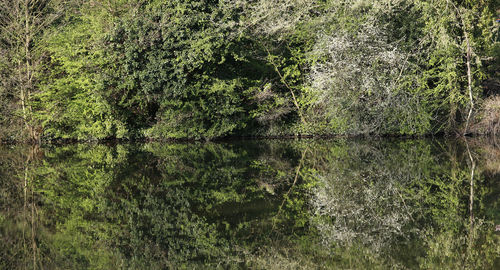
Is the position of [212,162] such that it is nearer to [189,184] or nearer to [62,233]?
[189,184]

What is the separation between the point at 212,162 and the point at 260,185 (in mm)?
4218

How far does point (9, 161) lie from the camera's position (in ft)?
45.8

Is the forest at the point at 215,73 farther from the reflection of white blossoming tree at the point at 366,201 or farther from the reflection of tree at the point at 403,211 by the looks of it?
the reflection of tree at the point at 403,211

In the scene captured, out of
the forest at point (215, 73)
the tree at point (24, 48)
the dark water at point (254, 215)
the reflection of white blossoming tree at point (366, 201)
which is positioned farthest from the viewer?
the tree at point (24, 48)

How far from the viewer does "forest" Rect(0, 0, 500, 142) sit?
18.0 m

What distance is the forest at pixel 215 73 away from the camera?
710 inches

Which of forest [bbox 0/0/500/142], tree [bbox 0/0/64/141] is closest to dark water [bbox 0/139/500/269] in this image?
forest [bbox 0/0/500/142]

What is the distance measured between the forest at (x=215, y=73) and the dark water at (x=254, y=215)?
21.3 ft

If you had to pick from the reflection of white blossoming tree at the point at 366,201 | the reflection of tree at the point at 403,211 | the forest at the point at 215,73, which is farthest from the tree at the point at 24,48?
the reflection of tree at the point at 403,211

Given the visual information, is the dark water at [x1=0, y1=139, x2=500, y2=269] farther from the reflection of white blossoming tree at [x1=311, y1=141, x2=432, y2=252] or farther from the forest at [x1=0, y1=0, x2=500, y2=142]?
the forest at [x1=0, y1=0, x2=500, y2=142]

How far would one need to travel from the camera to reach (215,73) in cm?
2144

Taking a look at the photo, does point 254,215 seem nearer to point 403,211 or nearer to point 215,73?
point 403,211

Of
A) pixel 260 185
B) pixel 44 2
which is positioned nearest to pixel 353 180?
pixel 260 185

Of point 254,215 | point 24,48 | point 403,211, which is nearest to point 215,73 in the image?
point 24,48
